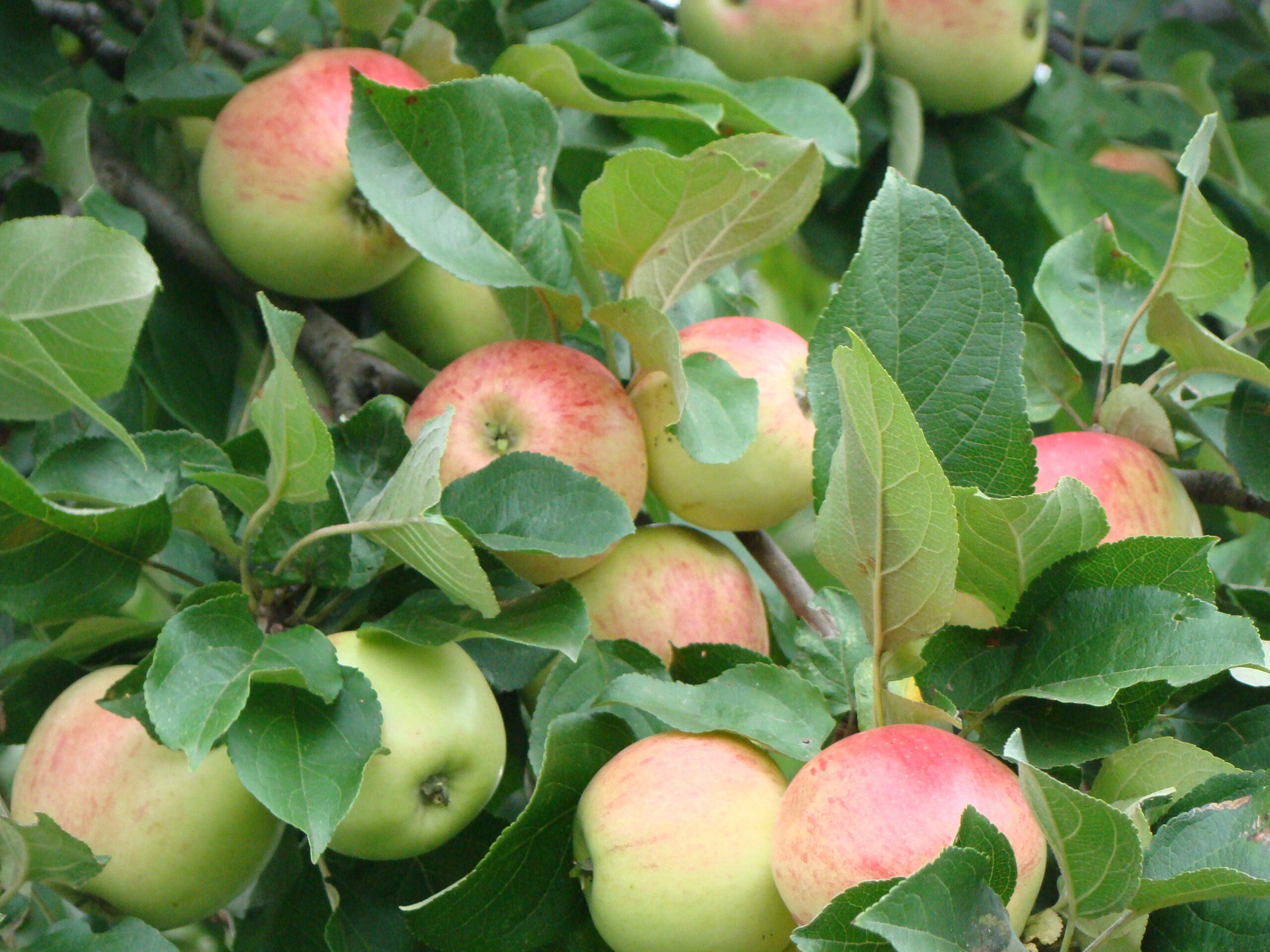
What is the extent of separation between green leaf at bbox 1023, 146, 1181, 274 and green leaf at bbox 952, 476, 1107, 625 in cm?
72

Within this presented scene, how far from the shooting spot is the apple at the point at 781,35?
1267 mm

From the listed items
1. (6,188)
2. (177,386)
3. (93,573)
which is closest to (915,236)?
(93,573)

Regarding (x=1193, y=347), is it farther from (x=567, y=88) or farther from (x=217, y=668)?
(x=217, y=668)

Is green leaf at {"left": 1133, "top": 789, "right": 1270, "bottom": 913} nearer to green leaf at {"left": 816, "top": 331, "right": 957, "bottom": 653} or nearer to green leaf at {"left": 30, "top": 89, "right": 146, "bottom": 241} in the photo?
green leaf at {"left": 816, "top": 331, "right": 957, "bottom": 653}

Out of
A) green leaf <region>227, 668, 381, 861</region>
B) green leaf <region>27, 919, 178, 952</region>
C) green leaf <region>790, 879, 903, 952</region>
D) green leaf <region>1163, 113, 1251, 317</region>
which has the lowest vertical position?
green leaf <region>27, 919, 178, 952</region>

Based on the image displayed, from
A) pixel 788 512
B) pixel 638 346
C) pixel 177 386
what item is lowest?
pixel 177 386

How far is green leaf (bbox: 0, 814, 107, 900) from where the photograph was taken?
0.57 meters

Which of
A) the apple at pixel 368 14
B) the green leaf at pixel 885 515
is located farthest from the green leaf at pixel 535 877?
the apple at pixel 368 14

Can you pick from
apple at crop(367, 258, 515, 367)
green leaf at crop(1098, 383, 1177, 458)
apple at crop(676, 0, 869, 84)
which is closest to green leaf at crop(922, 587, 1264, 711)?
green leaf at crop(1098, 383, 1177, 458)

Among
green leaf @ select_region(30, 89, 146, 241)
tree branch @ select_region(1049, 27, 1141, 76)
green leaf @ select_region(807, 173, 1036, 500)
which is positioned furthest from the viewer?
tree branch @ select_region(1049, 27, 1141, 76)

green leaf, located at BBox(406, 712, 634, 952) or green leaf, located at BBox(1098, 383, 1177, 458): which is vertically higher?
green leaf, located at BBox(1098, 383, 1177, 458)

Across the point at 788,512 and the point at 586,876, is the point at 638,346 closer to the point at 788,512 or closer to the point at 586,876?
the point at 788,512

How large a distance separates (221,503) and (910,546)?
40cm

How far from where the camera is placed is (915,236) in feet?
2.13
